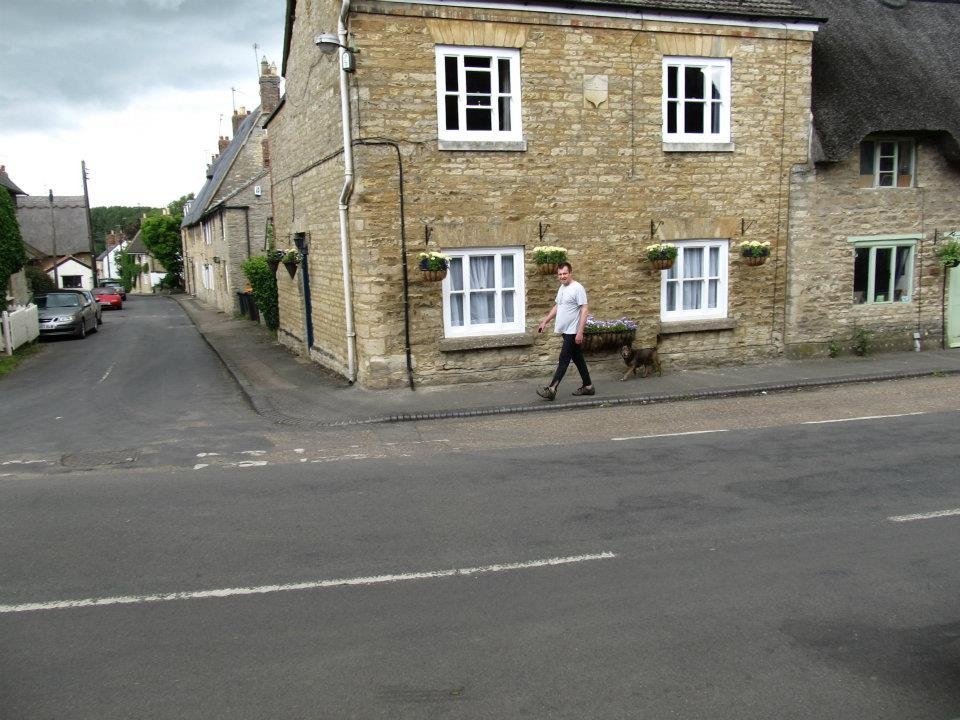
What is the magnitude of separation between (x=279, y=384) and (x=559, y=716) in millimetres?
11285

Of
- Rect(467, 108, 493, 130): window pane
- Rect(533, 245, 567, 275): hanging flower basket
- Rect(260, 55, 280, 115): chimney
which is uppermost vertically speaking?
Rect(260, 55, 280, 115): chimney

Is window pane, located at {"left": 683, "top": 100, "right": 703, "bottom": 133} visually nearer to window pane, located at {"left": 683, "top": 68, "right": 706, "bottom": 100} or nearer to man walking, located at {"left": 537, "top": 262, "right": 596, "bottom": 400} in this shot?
window pane, located at {"left": 683, "top": 68, "right": 706, "bottom": 100}

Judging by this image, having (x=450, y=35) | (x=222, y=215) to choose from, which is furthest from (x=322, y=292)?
(x=222, y=215)

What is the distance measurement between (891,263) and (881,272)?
27 centimetres

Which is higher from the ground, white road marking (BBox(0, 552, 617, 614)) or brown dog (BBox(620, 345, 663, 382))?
brown dog (BBox(620, 345, 663, 382))

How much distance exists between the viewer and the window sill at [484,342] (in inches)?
517

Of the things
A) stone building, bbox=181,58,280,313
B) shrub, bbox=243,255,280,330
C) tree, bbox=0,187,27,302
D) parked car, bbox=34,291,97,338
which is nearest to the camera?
tree, bbox=0,187,27,302

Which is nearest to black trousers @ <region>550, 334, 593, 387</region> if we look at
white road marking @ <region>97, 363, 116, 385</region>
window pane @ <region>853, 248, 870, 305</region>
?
window pane @ <region>853, 248, 870, 305</region>

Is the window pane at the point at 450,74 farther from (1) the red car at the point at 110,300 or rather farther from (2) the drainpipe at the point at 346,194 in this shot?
(1) the red car at the point at 110,300

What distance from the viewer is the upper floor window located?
1581 centimetres

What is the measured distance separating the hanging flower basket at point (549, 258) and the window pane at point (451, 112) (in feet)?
8.07

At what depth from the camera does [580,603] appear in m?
5.10

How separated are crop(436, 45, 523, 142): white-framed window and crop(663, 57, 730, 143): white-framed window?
289cm

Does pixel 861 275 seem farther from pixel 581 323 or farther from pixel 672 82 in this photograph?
pixel 581 323
